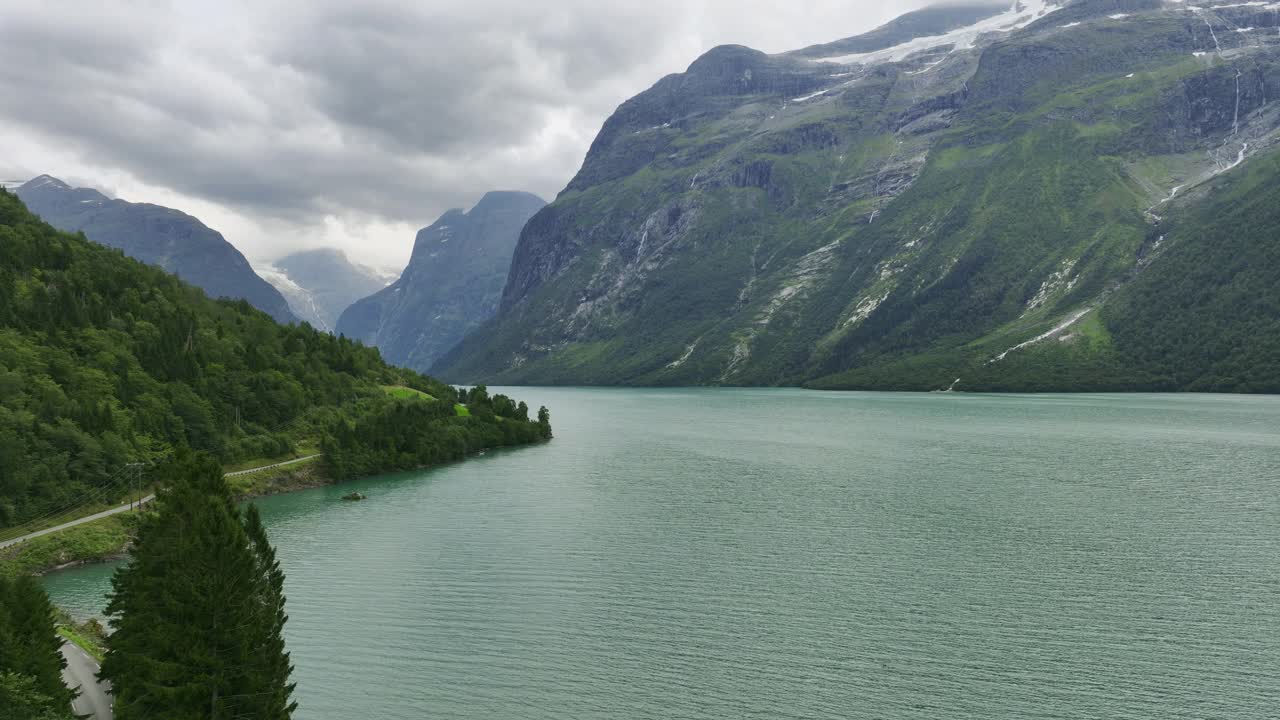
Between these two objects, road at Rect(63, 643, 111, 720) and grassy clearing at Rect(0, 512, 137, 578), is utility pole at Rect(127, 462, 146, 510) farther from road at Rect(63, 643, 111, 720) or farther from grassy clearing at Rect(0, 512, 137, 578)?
road at Rect(63, 643, 111, 720)

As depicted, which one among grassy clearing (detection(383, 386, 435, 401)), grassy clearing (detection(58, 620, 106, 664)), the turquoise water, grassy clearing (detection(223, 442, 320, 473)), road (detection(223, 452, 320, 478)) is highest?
grassy clearing (detection(383, 386, 435, 401))

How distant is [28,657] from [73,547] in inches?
1803

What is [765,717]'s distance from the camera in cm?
3341

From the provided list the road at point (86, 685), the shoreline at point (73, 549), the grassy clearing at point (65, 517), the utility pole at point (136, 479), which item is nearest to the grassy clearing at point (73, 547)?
the shoreline at point (73, 549)

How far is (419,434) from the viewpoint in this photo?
412ft

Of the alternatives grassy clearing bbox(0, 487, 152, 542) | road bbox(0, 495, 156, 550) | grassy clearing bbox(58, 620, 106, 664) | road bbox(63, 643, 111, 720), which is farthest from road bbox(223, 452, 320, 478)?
road bbox(63, 643, 111, 720)

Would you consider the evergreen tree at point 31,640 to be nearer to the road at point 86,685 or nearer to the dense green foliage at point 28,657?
the dense green foliage at point 28,657

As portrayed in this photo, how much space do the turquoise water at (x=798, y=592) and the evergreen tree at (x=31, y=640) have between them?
35.9 feet

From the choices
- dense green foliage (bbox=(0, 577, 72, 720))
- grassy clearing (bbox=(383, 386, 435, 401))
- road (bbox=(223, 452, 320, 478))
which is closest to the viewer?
dense green foliage (bbox=(0, 577, 72, 720))

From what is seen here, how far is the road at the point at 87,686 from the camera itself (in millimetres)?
30203

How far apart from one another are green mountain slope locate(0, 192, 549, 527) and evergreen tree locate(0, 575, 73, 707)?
→ 4769 centimetres

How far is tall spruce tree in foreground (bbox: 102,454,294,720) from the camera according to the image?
27.1 m

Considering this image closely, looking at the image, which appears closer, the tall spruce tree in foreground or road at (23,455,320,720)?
the tall spruce tree in foreground

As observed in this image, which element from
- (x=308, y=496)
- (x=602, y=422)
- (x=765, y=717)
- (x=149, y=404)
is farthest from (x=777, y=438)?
(x=765, y=717)
